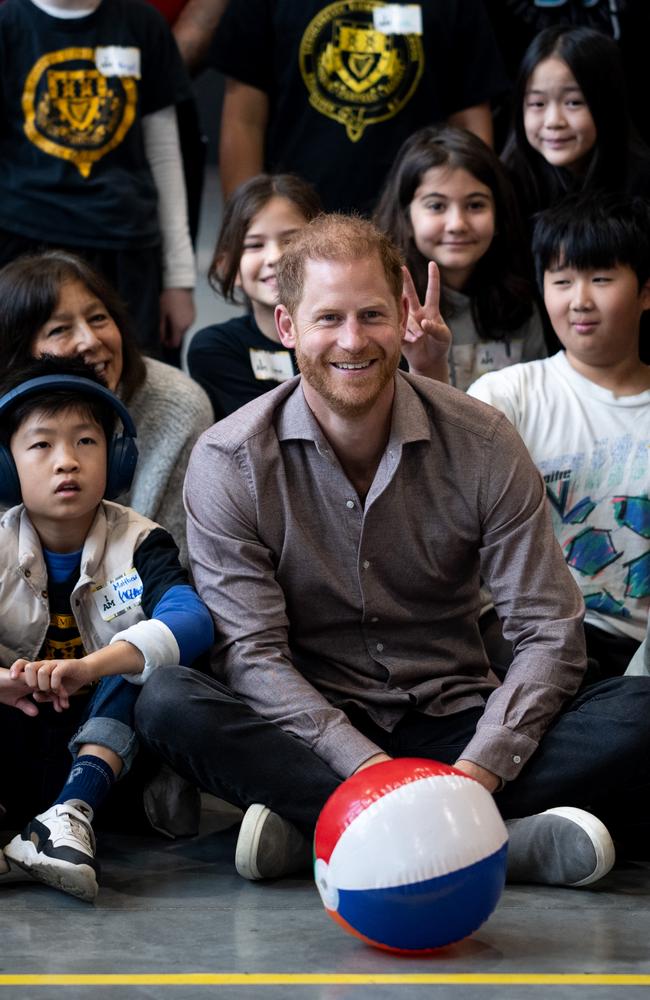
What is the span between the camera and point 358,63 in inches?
154

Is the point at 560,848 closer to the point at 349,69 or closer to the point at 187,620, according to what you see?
the point at 187,620

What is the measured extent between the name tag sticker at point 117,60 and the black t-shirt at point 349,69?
1.15 ft

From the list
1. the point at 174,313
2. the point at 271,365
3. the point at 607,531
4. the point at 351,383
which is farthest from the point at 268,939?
the point at 174,313

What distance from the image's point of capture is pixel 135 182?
12.3ft

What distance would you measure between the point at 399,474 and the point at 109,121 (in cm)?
156

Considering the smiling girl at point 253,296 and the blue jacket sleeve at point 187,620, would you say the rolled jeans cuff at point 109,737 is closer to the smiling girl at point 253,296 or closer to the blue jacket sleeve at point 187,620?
the blue jacket sleeve at point 187,620

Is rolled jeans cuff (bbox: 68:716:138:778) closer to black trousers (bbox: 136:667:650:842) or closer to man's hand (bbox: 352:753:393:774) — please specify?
black trousers (bbox: 136:667:650:842)

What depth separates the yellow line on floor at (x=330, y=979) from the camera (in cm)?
194

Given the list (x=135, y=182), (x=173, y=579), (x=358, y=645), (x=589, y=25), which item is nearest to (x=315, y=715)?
(x=358, y=645)

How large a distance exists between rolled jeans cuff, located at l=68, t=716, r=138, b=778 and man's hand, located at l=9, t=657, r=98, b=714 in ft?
0.39

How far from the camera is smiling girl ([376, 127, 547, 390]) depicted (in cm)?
355

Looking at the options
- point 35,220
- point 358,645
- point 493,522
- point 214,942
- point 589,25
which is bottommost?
point 214,942

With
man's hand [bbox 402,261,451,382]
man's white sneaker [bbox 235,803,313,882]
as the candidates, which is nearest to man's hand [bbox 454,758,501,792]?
man's white sneaker [bbox 235,803,313,882]

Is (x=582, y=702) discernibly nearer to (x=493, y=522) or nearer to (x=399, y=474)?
(x=493, y=522)
